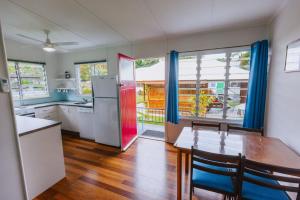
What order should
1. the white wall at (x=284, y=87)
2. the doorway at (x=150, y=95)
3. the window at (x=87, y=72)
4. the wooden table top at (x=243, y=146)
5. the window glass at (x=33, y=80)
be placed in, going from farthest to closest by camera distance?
the doorway at (x=150, y=95) < the window at (x=87, y=72) < the window glass at (x=33, y=80) < the white wall at (x=284, y=87) < the wooden table top at (x=243, y=146)

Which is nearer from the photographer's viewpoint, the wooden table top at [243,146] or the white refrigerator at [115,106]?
the wooden table top at [243,146]

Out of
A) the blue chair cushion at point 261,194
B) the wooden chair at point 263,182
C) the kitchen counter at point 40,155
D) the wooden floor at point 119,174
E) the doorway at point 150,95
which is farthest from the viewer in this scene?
the doorway at point 150,95

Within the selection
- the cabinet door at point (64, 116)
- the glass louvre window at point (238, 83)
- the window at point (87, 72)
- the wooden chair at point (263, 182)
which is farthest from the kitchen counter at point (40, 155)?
the glass louvre window at point (238, 83)

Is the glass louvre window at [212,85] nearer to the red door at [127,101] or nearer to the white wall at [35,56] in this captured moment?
the red door at [127,101]

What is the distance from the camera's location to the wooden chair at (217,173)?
1258mm

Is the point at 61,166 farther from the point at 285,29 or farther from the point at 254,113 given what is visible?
the point at 285,29

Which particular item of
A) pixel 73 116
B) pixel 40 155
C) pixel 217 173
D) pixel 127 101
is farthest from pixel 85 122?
A: pixel 217 173

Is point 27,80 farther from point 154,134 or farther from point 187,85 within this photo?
point 187,85

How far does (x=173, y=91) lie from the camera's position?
317 centimetres

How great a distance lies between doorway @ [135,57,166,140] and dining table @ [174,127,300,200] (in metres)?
2.56

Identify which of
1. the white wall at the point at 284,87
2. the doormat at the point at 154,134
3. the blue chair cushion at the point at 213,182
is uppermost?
the white wall at the point at 284,87

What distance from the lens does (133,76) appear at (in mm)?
3578

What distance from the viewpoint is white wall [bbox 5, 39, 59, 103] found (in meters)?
3.42

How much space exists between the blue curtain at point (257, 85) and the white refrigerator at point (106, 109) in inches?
98.0
